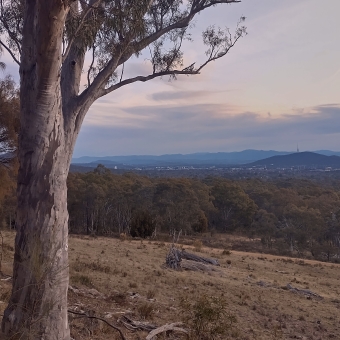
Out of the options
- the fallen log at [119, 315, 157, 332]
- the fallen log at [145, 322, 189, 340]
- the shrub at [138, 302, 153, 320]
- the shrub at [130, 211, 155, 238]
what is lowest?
the shrub at [130, 211, 155, 238]

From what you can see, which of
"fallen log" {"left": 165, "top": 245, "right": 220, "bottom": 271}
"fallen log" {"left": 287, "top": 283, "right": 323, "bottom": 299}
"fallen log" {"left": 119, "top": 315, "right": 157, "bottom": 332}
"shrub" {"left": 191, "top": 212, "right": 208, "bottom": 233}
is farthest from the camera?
"shrub" {"left": 191, "top": 212, "right": 208, "bottom": 233}

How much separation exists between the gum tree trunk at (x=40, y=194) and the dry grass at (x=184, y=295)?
1.36 metres

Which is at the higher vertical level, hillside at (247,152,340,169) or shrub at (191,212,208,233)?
hillside at (247,152,340,169)

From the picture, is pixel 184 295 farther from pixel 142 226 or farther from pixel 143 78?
pixel 142 226

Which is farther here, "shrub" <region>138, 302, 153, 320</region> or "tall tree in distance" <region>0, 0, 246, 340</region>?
"shrub" <region>138, 302, 153, 320</region>

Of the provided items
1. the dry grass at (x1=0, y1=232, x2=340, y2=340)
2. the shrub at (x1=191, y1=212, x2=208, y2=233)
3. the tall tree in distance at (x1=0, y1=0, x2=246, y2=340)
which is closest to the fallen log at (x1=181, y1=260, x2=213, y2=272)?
the dry grass at (x1=0, y1=232, x2=340, y2=340)

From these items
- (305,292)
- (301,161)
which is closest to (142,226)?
(305,292)

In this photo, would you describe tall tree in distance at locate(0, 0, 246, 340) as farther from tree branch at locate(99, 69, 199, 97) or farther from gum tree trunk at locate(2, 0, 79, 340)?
tree branch at locate(99, 69, 199, 97)

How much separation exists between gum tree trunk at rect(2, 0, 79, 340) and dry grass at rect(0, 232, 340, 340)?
1.36m

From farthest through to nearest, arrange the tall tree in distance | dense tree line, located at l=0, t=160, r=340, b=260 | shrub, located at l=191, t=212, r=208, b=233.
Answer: shrub, located at l=191, t=212, r=208, b=233, dense tree line, located at l=0, t=160, r=340, b=260, the tall tree in distance

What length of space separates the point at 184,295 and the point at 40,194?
227 inches

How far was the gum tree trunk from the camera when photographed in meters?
3.21

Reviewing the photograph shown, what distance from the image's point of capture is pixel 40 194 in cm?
331

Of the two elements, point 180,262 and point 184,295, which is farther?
point 180,262
